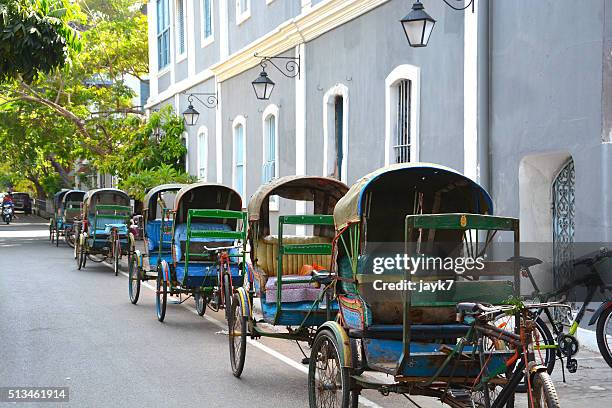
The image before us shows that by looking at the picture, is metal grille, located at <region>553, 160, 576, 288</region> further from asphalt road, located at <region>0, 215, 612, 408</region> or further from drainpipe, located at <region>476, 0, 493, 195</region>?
asphalt road, located at <region>0, 215, 612, 408</region>

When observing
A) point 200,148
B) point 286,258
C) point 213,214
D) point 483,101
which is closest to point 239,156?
point 200,148

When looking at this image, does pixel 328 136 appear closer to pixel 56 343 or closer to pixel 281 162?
pixel 281 162

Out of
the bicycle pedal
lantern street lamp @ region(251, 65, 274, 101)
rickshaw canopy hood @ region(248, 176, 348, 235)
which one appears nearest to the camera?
the bicycle pedal

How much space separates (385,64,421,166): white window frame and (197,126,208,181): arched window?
13.8 metres

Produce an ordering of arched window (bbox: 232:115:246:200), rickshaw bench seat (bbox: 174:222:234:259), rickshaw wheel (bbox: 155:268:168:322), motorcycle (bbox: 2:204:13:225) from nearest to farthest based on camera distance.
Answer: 1. rickshaw wheel (bbox: 155:268:168:322)
2. rickshaw bench seat (bbox: 174:222:234:259)
3. arched window (bbox: 232:115:246:200)
4. motorcycle (bbox: 2:204:13:225)

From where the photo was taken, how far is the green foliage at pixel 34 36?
561 inches

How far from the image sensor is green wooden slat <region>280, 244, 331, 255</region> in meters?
9.26

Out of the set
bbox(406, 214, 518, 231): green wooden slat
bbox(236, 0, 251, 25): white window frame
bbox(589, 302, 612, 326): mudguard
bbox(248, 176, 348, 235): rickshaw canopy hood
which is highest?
bbox(236, 0, 251, 25): white window frame

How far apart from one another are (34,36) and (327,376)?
378 inches

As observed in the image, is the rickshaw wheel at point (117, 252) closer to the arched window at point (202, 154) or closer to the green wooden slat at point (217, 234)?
the arched window at point (202, 154)

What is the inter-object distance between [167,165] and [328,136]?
12388 mm

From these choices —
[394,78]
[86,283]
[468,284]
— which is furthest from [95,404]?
[86,283]

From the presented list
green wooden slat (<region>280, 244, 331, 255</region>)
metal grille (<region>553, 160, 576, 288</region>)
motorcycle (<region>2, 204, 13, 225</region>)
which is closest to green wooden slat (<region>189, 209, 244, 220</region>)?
green wooden slat (<region>280, 244, 331, 255</region>)

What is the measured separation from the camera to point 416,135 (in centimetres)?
1437
